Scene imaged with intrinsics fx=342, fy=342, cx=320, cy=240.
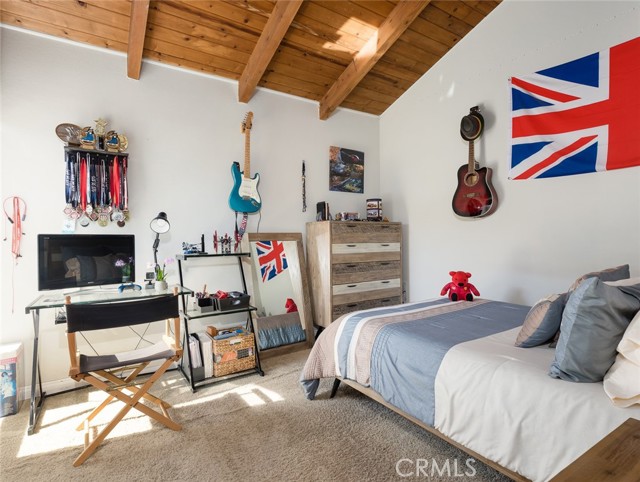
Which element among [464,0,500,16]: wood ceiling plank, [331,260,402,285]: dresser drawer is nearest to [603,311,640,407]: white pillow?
[331,260,402,285]: dresser drawer

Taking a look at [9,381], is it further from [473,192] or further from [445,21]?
[445,21]

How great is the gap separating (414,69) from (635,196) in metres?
2.36

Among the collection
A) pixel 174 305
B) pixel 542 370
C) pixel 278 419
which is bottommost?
pixel 278 419

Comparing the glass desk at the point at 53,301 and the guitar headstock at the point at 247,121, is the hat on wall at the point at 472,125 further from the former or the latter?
the glass desk at the point at 53,301

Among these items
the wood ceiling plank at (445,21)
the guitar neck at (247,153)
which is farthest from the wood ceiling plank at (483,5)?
A: the guitar neck at (247,153)

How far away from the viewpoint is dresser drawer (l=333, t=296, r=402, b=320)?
11.5 ft

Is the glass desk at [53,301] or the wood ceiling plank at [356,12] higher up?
the wood ceiling plank at [356,12]

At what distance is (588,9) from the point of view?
262cm

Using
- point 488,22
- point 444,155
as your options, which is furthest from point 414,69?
point 444,155

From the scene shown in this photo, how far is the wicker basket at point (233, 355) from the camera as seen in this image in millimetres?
2672

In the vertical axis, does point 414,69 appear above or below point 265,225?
above

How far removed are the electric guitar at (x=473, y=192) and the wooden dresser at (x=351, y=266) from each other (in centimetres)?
74

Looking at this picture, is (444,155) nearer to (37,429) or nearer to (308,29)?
(308,29)

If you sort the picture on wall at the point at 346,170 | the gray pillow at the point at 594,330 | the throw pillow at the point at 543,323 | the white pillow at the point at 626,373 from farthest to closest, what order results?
1. the picture on wall at the point at 346,170
2. the throw pillow at the point at 543,323
3. the gray pillow at the point at 594,330
4. the white pillow at the point at 626,373
